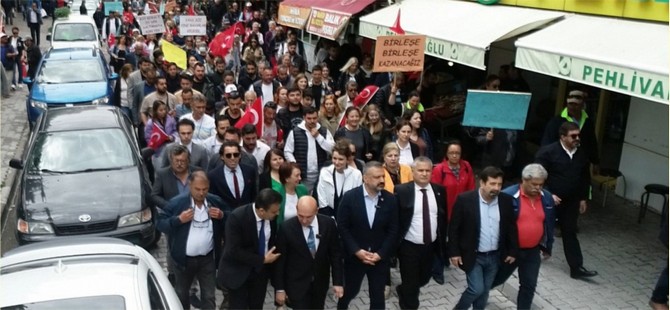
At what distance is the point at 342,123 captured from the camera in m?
8.47

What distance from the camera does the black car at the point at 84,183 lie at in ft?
24.2

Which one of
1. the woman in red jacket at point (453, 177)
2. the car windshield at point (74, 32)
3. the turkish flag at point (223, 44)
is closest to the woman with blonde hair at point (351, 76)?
the turkish flag at point (223, 44)

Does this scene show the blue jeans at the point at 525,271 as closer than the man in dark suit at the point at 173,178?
Yes

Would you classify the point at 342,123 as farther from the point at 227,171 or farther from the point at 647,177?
the point at 647,177

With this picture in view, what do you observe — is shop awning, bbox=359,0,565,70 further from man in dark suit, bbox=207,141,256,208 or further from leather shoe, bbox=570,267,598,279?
man in dark suit, bbox=207,141,256,208

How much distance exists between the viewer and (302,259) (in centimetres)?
560

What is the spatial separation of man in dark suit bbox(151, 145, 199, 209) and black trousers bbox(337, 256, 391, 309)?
1809 millimetres

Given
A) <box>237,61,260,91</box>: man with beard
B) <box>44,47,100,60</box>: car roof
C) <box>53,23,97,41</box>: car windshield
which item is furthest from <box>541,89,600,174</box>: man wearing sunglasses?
<box>53,23,97,41</box>: car windshield

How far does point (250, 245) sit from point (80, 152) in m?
3.94

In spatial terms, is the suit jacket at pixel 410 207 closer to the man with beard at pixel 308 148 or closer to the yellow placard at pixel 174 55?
the man with beard at pixel 308 148

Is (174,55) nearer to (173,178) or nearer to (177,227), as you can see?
(173,178)

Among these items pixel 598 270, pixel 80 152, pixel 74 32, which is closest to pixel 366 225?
pixel 598 270

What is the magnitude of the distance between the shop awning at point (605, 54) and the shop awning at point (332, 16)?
20.0ft

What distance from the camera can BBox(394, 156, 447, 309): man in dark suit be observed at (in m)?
6.07
